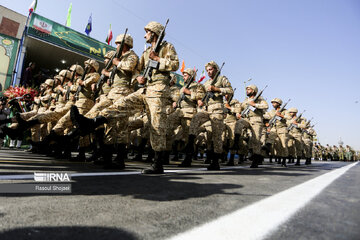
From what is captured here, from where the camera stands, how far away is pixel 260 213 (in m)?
1.27

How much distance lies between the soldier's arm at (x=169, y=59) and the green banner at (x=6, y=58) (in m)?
12.6

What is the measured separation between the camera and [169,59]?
3293 millimetres

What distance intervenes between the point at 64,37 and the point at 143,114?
8573 millimetres

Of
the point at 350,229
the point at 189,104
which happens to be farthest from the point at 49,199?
the point at 189,104

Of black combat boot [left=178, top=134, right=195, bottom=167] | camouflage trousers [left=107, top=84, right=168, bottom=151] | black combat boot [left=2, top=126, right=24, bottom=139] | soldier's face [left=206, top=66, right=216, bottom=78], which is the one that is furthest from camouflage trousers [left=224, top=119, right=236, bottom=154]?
black combat boot [left=2, top=126, right=24, bottom=139]

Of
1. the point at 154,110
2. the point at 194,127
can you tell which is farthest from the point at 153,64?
the point at 194,127

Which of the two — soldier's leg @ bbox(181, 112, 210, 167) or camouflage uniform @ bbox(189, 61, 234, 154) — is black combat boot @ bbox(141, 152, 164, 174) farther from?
soldier's leg @ bbox(181, 112, 210, 167)

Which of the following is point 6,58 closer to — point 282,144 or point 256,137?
point 256,137

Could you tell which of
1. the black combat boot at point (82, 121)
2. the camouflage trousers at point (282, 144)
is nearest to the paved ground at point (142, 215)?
the black combat boot at point (82, 121)

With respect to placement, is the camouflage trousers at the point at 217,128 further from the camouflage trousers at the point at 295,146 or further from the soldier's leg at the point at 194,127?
the camouflage trousers at the point at 295,146

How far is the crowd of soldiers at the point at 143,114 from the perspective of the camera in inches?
130

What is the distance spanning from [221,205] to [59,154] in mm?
4778

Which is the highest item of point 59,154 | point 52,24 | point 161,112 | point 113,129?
point 52,24

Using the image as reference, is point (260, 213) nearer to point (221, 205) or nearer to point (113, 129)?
point (221, 205)
